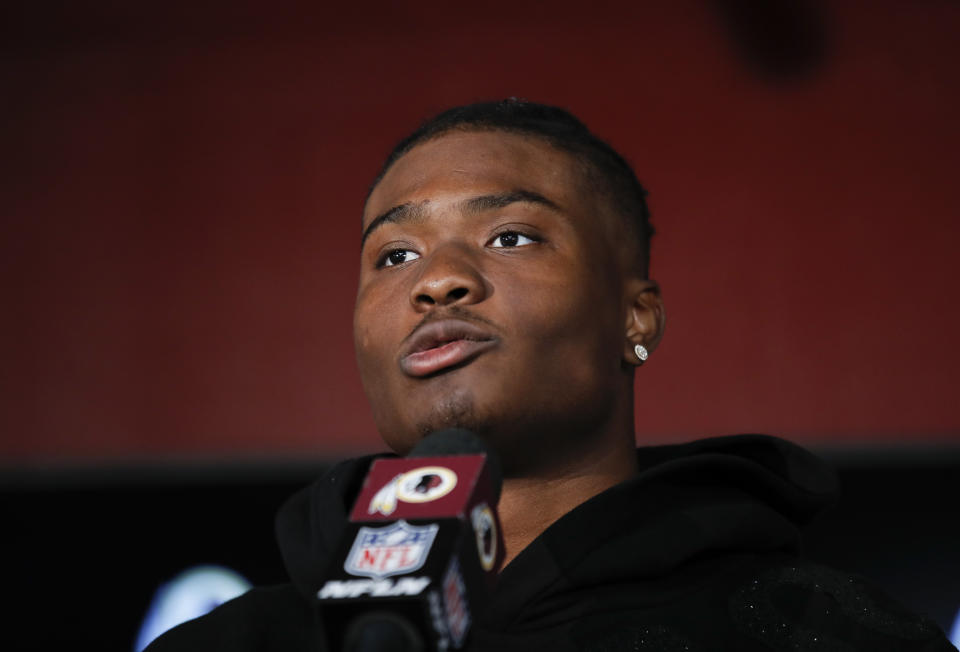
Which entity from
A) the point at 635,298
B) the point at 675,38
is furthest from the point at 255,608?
the point at 675,38

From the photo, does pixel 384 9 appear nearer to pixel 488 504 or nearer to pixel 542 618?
pixel 542 618

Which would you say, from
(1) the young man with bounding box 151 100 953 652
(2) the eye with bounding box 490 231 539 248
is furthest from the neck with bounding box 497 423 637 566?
(2) the eye with bounding box 490 231 539 248

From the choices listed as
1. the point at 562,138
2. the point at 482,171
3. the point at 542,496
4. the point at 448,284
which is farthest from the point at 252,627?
the point at 562,138

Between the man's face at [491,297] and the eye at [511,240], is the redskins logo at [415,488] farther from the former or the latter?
the eye at [511,240]

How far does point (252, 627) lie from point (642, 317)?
600 millimetres

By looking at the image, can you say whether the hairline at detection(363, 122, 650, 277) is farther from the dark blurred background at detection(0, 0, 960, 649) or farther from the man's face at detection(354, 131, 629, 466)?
the dark blurred background at detection(0, 0, 960, 649)

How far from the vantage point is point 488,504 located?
816mm

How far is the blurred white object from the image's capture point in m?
2.49

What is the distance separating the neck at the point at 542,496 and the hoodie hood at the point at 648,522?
7 centimetres

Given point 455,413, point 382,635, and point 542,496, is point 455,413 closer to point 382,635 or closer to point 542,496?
point 542,496

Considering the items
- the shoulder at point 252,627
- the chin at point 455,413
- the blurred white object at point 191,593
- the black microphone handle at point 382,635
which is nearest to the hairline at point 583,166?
the chin at point 455,413

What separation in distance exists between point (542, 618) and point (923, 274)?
2202 millimetres

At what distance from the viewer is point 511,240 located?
1.26 meters

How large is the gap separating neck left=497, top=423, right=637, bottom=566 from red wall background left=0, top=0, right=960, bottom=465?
1672 mm
